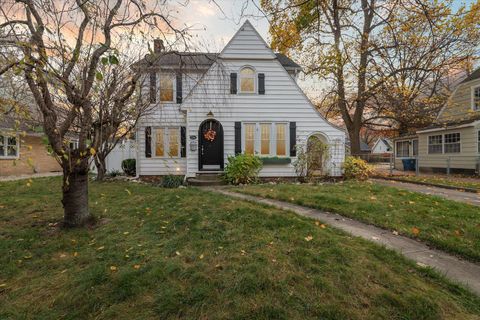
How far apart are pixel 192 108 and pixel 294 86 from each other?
5.00 metres

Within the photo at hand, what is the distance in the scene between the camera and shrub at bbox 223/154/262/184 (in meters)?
10.3

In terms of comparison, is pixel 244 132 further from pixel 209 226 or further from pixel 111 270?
pixel 111 270

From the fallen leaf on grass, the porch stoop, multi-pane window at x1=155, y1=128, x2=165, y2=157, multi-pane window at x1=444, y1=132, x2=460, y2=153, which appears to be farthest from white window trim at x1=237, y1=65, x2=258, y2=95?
multi-pane window at x1=444, y1=132, x2=460, y2=153

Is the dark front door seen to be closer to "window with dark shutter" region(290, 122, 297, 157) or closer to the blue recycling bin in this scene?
"window with dark shutter" region(290, 122, 297, 157)

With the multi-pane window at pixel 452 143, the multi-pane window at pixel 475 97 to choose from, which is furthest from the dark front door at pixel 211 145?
the multi-pane window at pixel 475 97

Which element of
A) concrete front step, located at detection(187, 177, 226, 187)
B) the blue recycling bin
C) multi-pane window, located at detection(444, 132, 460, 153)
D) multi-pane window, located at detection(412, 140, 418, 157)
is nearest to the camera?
concrete front step, located at detection(187, 177, 226, 187)

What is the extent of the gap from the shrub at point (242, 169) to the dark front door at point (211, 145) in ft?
4.28

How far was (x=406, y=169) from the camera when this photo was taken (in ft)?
66.2

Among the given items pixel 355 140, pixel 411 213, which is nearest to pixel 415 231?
pixel 411 213

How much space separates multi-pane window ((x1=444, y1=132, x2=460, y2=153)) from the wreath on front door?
15.1 metres

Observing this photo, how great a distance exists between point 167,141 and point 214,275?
1042 cm

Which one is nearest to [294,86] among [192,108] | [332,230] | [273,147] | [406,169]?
[273,147]

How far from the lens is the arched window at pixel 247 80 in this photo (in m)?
11.8

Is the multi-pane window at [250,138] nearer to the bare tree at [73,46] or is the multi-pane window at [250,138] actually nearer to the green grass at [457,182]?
the bare tree at [73,46]
